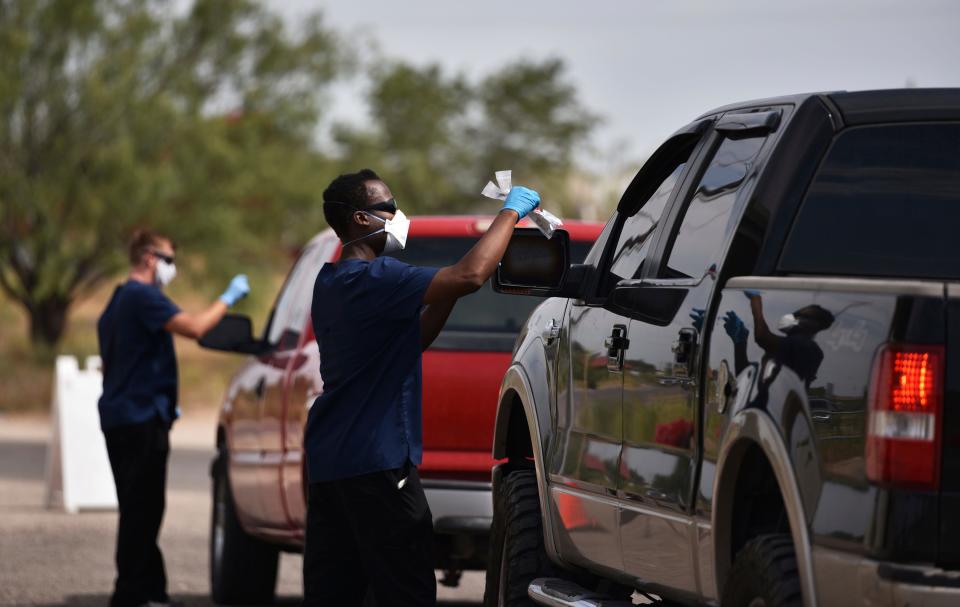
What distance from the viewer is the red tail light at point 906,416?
3936 millimetres

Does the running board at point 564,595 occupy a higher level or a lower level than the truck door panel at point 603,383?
lower

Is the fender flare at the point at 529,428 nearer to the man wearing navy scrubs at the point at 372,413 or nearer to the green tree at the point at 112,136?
the man wearing navy scrubs at the point at 372,413

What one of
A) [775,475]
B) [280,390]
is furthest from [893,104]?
[280,390]

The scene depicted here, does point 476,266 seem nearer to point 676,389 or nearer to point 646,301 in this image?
point 646,301

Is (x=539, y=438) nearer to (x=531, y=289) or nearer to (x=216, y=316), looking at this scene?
(x=531, y=289)

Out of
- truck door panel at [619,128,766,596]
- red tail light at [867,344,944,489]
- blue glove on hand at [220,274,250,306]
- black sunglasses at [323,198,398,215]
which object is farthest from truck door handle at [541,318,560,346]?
blue glove on hand at [220,274,250,306]

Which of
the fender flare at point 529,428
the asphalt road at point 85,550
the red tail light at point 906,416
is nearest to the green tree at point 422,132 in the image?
the asphalt road at point 85,550

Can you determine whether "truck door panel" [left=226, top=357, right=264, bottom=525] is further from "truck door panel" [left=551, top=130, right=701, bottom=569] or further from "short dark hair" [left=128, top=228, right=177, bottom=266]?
"truck door panel" [left=551, top=130, right=701, bottom=569]

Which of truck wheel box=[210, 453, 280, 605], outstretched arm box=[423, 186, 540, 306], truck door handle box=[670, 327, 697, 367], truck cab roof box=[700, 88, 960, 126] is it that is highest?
truck cab roof box=[700, 88, 960, 126]

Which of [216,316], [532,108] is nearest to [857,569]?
[216,316]

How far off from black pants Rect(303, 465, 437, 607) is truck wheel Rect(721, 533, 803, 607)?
69.9 inches

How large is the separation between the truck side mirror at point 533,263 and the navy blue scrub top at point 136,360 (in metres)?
4.07

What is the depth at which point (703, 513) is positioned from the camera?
493 centimetres

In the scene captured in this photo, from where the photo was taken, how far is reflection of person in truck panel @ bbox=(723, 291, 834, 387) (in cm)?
425
